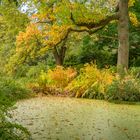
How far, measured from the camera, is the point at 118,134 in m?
6.61

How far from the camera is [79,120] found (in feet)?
25.9

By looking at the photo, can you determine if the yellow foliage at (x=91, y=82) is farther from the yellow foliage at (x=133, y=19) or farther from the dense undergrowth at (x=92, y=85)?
the yellow foliage at (x=133, y=19)

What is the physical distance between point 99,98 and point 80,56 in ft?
23.7

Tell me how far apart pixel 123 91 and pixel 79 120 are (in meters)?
4.26

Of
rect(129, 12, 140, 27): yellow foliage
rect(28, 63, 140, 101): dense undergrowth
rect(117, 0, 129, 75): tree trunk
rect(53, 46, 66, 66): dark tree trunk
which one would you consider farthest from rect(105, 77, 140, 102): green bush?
rect(53, 46, 66, 66): dark tree trunk

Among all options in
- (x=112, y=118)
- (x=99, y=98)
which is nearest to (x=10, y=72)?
(x=99, y=98)

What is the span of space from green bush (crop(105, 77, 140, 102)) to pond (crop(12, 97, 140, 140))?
2.98ft

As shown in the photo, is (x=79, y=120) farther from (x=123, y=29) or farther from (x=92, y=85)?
(x=123, y=29)

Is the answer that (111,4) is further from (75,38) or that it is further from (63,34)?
(63,34)

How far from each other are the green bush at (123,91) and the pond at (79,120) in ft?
2.98

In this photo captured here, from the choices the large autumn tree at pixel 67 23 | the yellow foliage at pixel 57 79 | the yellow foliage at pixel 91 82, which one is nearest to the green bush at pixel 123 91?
the yellow foliage at pixel 91 82

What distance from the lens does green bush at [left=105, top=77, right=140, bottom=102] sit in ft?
38.6

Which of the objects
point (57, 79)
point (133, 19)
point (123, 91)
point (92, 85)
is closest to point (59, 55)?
point (133, 19)

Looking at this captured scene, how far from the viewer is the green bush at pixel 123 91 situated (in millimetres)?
11762
